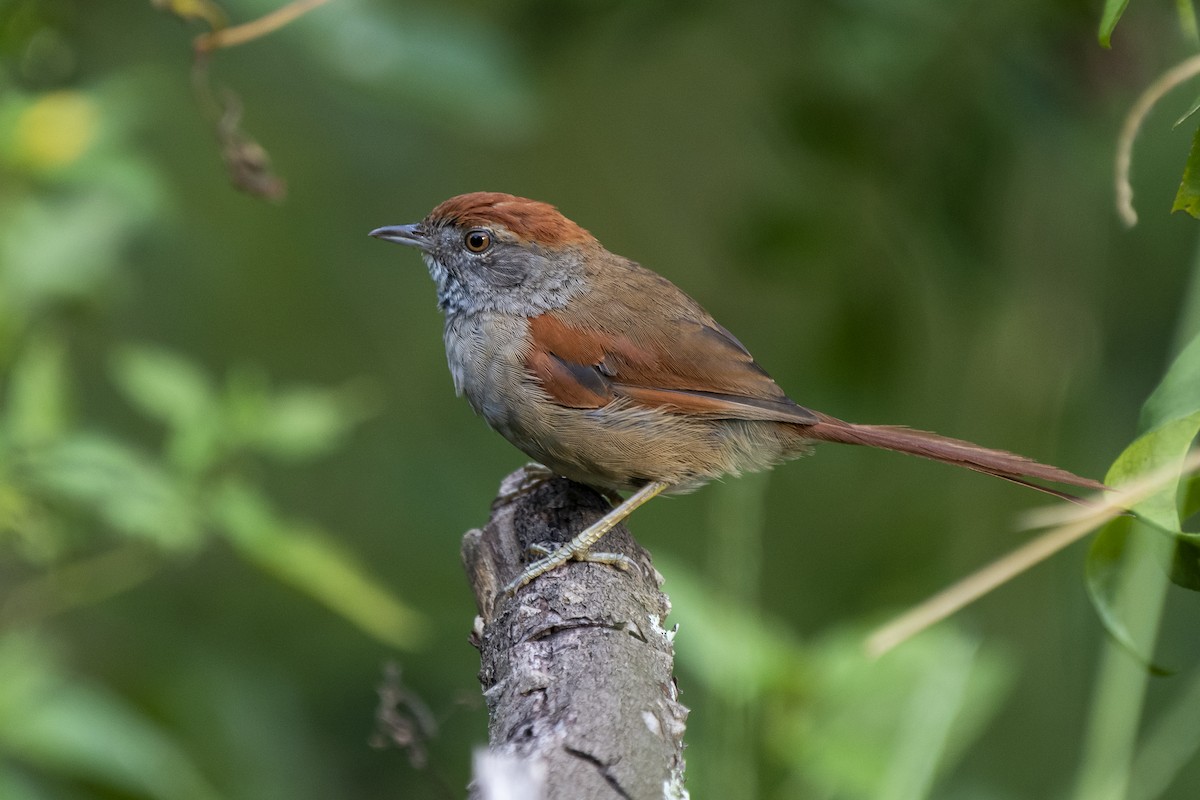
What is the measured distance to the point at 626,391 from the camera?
3314mm

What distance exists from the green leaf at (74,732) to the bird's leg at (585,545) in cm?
123

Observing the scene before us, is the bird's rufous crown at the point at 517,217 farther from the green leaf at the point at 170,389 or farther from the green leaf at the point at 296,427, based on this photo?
the green leaf at the point at 170,389

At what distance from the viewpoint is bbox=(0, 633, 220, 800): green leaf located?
3.05m

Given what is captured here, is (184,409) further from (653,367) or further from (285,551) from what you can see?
(653,367)

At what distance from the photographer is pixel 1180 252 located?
468 cm

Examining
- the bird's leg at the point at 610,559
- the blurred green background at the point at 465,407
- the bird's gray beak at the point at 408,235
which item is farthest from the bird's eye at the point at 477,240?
the bird's leg at the point at 610,559

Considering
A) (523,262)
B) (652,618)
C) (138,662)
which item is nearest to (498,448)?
(138,662)

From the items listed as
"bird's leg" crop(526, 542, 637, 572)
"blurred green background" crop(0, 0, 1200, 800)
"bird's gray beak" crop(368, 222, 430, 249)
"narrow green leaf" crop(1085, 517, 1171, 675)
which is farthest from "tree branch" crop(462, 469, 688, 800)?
"bird's gray beak" crop(368, 222, 430, 249)

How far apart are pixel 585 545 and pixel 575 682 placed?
3.12ft

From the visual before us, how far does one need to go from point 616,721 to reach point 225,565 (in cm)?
441

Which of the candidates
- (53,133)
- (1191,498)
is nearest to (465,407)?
(53,133)

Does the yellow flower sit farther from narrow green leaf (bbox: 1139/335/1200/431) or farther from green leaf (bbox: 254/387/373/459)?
narrow green leaf (bbox: 1139/335/1200/431)

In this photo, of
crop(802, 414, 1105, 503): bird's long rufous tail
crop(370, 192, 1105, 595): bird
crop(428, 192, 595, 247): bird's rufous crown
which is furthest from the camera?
crop(428, 192, 595, 247): bird's rufous crown

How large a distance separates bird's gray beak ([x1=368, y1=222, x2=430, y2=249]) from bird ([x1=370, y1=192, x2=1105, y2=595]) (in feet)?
1.23
